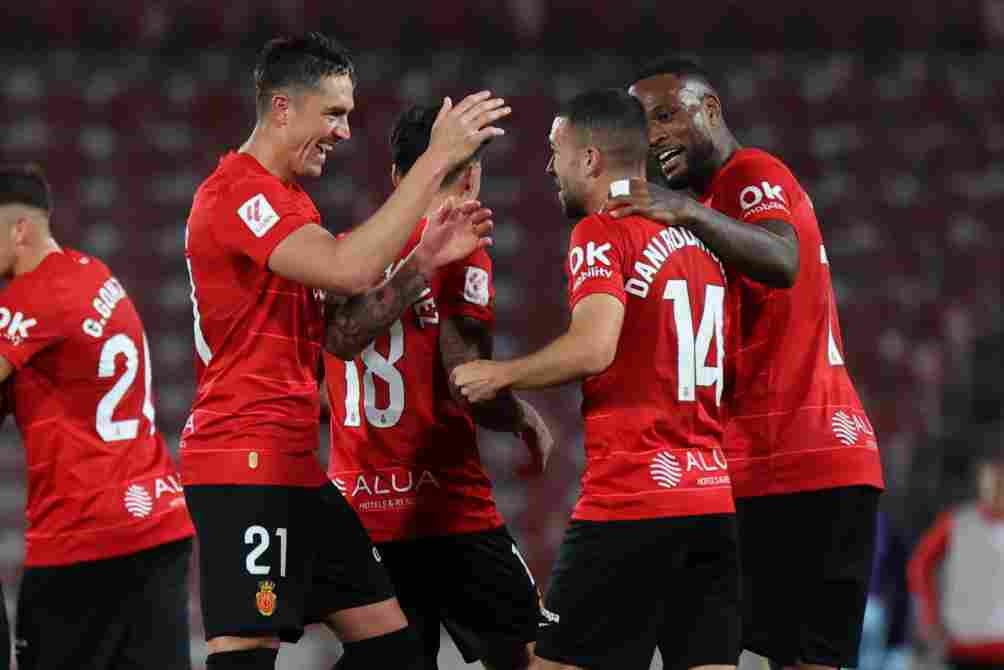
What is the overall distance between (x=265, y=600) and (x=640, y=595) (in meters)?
1.01

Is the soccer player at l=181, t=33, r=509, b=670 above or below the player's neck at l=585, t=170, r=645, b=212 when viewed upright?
below

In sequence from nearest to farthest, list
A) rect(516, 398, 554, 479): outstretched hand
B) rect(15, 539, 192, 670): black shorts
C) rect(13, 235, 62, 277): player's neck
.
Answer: rect(516, 398, 554, 479): outstretched hand → rect(15, 539, 192, 670): black shorts → rect(13, 235, 62, 277): player's neck

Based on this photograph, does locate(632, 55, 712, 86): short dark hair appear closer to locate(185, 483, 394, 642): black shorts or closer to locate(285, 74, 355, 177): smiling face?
locate(285, 74, 355, 177): smiling face

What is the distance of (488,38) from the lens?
45.0 feet

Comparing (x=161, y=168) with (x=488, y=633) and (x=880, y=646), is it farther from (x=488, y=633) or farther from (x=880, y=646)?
(x=488, y=633)

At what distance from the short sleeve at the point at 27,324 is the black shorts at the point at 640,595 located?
1.80m

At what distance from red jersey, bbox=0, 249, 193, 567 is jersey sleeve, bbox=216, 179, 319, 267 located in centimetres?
99

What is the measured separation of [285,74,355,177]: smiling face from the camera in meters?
4.69

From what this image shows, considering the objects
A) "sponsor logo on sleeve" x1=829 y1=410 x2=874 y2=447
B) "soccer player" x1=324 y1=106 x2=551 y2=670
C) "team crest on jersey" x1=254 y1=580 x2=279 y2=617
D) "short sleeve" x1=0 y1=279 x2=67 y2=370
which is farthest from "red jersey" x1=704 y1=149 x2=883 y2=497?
"short sleeve" x1=0 y1=279 x2=67 y2=370

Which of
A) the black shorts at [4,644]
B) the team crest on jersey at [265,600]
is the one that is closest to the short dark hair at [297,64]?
the team crest on jersey at [265,600]

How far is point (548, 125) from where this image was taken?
1380 cm

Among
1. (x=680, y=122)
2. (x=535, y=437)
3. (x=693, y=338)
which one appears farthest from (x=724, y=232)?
(x=535, y=437)

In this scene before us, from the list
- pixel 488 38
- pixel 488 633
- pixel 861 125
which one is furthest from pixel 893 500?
pixel 488 633

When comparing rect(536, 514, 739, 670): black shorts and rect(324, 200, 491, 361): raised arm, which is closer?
rect(536, 514, 739, 670): black shorts
